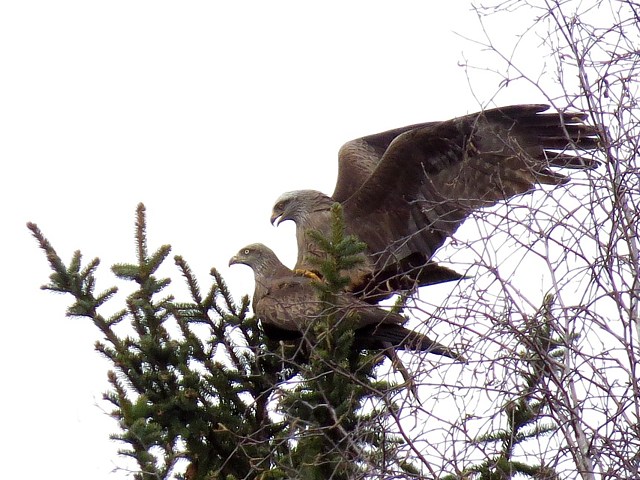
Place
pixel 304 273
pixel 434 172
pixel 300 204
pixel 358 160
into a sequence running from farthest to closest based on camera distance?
pixel 358 160, pixel 300 204, pixel 434 172, pixel 304 273

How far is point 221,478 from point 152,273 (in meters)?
1.10

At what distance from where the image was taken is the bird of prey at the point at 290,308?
6.24 meters

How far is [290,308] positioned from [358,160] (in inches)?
96.3

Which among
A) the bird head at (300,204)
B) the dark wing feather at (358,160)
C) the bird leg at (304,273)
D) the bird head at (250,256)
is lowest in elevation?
the bird leg at (304,273)

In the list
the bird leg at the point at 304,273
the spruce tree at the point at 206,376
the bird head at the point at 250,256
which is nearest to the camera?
the spruce tree at the point at 206,376

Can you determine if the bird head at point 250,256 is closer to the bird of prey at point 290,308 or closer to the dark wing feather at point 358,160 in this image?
the bird of prey at point 290,308

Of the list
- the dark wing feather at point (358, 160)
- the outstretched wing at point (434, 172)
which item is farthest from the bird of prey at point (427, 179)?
the dark wing feather at point (358, 160)

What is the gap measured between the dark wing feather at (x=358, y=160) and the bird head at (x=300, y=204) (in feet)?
0.93

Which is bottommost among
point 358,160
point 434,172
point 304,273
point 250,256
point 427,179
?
point 304,273

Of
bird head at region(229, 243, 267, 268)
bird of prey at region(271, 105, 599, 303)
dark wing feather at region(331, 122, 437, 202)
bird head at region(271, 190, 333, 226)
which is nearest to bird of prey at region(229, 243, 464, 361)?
bird head at region(229, 243, 267, 268)

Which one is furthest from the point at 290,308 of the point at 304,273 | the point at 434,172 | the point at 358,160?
the point at 358,160

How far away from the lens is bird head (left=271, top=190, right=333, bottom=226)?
8.31 m

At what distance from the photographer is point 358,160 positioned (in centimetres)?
887

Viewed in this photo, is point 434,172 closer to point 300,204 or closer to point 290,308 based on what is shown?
point 300,204
